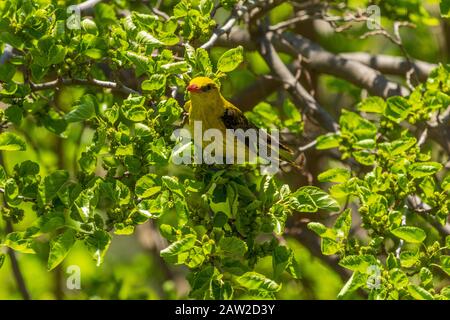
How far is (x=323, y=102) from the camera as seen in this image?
21.5 ft

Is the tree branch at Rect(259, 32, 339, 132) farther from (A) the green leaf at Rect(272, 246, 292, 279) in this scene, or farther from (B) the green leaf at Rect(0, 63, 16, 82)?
(B) the green leaf at Rect(0, 63, 16, 82)

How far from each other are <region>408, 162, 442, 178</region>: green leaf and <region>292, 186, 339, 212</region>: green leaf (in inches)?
16.1

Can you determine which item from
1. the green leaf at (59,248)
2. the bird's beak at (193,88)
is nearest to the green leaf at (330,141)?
the bird's beak at (193,88)

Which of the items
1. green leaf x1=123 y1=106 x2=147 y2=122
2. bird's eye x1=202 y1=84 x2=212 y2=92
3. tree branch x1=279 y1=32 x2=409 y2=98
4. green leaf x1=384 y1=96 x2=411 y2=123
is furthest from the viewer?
tree branch x1=279 y1=32 x2=409 y2=98

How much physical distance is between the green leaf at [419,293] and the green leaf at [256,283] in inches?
19.8

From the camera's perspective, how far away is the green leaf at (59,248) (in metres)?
2.87

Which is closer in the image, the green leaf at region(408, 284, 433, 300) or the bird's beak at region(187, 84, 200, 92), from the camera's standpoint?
the green leaf at region(408, 284, 433, 300)

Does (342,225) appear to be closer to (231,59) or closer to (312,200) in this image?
(312,200)

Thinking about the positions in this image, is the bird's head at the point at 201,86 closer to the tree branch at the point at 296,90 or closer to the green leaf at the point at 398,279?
the green leaf at the point at 398,279

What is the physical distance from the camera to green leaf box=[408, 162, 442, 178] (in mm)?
3176

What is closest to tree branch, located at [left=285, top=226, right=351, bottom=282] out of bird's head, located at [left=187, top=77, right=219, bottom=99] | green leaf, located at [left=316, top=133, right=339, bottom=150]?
green leaf, located at [left=316, top=133, right=339, bottom=150]

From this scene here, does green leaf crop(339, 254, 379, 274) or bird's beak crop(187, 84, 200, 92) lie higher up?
bird's beak crop(187, 84, 200, 92)
